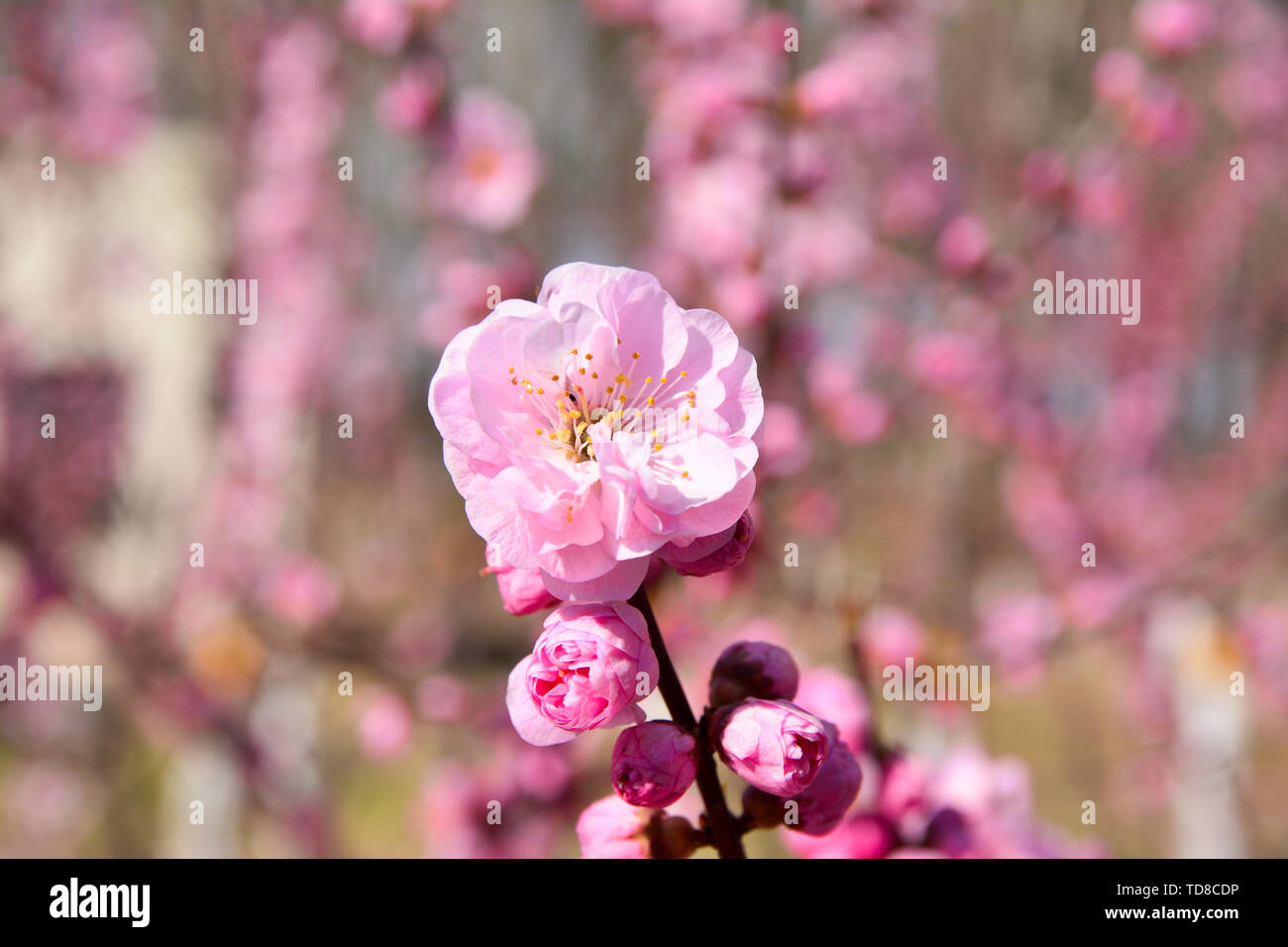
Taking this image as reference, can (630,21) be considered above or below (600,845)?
above

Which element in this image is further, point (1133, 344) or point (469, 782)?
point (1133, 344)

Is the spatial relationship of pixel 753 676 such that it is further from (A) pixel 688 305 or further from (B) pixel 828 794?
(A) pixel 688 305

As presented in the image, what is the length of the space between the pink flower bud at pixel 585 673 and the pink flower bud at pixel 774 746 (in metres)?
0.10

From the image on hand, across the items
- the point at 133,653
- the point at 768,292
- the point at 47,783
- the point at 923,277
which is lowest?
the point at 47,783

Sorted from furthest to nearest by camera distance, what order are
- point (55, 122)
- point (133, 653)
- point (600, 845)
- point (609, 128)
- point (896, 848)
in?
1. point (609, 128)
2. point (55, 122)
3. point (133, 653)
4. point (896, 848)
5. point (600, 845)

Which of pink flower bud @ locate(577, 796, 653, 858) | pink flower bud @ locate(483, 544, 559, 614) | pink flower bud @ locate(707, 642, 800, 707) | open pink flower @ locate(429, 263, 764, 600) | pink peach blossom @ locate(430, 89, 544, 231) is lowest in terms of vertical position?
pink flower bud @ locate(577, 796, 653, 858)

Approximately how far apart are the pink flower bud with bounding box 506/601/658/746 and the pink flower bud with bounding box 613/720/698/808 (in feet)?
0.10

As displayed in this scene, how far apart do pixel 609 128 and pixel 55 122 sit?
265cm

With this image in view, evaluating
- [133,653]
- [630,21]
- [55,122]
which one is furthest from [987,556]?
[55,122]

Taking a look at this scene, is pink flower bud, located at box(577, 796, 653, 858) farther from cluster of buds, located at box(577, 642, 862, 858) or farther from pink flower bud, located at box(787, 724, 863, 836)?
pink flower bud, located at box(787, 724, 863, 836)

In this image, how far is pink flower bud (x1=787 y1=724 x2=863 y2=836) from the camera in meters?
0.94

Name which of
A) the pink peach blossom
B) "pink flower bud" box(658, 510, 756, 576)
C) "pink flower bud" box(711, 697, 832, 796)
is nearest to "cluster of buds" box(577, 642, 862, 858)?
"pink flower bud" box(711, 697, 832, 796)

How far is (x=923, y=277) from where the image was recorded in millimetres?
3893

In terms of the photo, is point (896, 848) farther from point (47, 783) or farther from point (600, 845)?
point (47, 783)
